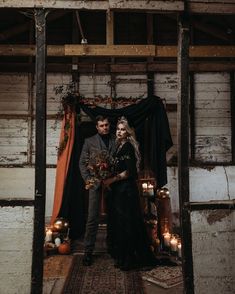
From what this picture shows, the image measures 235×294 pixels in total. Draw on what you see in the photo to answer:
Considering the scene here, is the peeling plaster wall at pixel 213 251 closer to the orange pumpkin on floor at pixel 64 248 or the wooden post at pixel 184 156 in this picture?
the wooden post at pixel 184 156

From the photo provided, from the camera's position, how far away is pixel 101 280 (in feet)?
Result: 16.5

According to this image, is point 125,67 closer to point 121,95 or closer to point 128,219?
point 121,95

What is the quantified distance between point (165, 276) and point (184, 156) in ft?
6.86

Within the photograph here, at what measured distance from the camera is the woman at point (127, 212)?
553 cm

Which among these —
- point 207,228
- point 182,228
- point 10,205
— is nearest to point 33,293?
point 10,205

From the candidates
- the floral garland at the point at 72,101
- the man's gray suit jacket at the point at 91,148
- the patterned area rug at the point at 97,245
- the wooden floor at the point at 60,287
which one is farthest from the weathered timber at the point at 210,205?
the floral garland at the point at 72,101

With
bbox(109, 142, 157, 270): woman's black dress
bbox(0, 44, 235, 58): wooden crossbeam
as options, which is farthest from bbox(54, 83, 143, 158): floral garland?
bbox(109, 142, 157, 270): woman's black dress

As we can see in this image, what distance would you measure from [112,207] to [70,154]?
196 cm

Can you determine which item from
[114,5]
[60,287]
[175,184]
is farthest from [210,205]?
[175,184]

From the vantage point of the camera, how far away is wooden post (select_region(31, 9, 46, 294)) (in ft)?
13.0

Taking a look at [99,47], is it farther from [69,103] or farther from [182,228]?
[182,228]

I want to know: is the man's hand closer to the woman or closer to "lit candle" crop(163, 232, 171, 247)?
the woman

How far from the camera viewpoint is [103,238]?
7.14 meters

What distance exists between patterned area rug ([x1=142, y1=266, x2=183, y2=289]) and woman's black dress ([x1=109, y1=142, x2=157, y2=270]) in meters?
0.25
